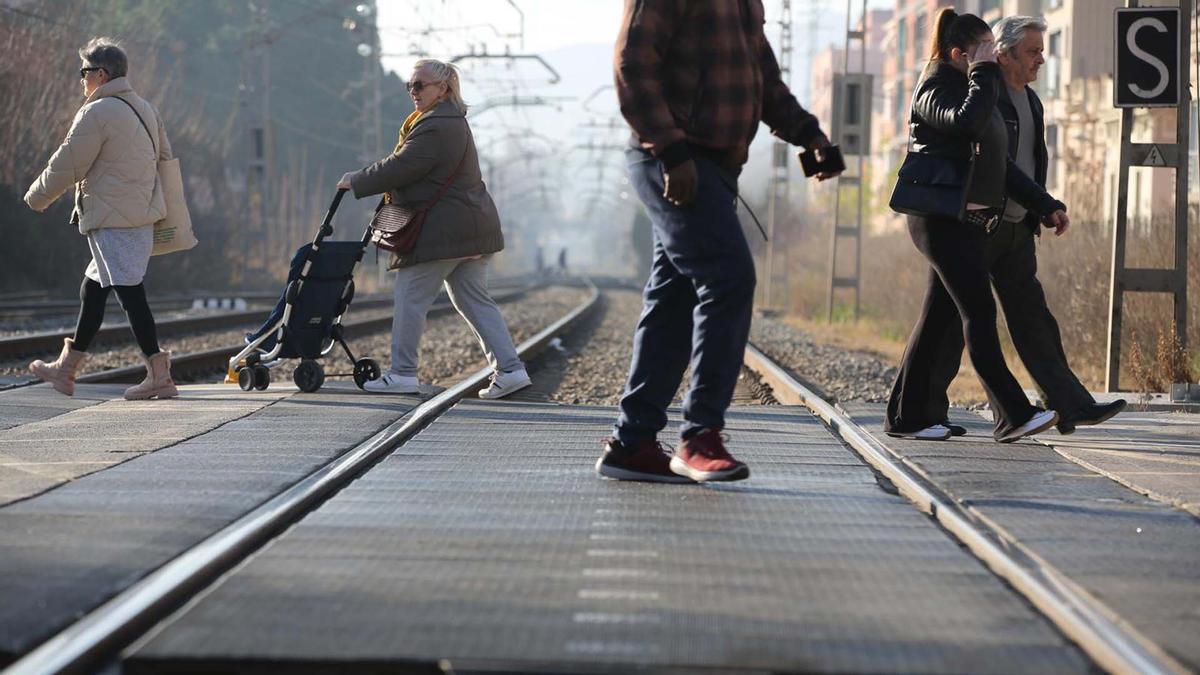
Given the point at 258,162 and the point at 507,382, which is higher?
the point at 258,162

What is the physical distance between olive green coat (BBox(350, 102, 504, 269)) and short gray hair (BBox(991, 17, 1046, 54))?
10.3ft

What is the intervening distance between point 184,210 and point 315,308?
977 mm

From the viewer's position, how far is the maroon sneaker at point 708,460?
5.94m

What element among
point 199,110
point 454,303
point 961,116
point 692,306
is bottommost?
point 454,303

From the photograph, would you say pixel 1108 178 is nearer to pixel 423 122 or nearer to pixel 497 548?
pixel 423 122

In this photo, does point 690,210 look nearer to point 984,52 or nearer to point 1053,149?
point 984,52

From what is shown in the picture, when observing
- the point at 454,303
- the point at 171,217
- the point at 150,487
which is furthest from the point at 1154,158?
the point at 150,487

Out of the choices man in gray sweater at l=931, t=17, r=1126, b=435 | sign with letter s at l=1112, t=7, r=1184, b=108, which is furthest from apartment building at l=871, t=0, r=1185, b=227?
man in gray sweater at l=931, t=17, r=1126, b=435

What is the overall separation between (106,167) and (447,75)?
6.31 feet

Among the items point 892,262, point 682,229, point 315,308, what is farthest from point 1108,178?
point 682,229

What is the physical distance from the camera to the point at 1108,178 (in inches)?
1903

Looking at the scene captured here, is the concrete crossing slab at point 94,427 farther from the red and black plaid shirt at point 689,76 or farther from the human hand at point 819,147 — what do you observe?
the human hand at point 819,147

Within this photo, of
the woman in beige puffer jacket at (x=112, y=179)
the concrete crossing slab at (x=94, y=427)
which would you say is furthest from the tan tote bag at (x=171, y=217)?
the concrete crossing slab at (x=94, y=427)

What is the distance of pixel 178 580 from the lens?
4.18m
